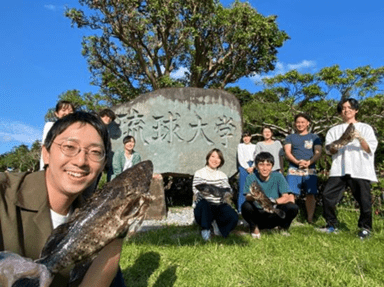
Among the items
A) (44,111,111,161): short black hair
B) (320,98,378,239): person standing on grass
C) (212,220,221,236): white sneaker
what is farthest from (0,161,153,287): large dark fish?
(320,98,378,239): person standing on grass

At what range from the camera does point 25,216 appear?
144cm

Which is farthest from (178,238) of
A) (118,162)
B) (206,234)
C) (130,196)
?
(130,196)

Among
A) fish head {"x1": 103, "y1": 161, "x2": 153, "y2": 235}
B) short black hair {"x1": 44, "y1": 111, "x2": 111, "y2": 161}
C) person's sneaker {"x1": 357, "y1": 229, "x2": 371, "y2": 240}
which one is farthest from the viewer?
person's sneaker {"x1": 357, "y1": 229, "x2": 371, "y2": 240}

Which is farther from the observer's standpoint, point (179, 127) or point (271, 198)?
point (179, 127)

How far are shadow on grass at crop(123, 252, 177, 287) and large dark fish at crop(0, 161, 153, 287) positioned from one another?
1.99 metres

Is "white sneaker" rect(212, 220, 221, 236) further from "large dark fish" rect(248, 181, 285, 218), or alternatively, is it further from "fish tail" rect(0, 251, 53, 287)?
"fish tail" rect(0, 251, 53, 287)

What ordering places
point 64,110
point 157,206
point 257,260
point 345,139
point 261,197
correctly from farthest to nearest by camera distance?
1. point 157,206
2. point 345,139
3. point 64,110
4. point 261,197
5. point 257,260

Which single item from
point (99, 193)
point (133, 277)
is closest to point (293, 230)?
point (133, 277)

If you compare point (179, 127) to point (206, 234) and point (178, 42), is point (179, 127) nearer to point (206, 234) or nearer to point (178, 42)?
point (206, 234)

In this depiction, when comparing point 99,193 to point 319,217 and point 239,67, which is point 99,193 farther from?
point 239,67

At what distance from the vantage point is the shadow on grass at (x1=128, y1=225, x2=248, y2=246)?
14.6ft

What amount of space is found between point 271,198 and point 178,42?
1113 cm

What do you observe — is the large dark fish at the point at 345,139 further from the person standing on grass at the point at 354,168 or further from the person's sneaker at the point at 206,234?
the person's sneaker at the point at 206,234

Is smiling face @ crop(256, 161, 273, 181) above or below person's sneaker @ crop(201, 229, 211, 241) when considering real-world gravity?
above
